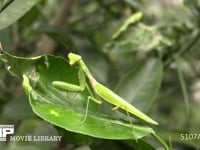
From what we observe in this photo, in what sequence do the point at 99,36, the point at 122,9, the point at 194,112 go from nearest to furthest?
the point at 99,36 < the point at 122,9 < the point at 194,112

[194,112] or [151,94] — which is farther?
[194,112]

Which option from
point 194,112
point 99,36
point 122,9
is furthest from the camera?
point 194,112

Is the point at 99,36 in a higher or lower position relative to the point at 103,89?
higher

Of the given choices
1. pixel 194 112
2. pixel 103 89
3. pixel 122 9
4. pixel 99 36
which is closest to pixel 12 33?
pixel 99 36

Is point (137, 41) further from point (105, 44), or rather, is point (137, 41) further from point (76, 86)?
point (76, 86)

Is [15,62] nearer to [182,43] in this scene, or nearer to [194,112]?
[182,43]

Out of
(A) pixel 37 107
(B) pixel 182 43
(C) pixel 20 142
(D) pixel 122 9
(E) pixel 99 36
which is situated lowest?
(A) pixel 37 107

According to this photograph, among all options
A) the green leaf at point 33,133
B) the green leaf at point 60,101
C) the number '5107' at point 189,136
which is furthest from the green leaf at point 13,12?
the number '5107' at point 189,136

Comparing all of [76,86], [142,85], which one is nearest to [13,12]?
[76,86]
